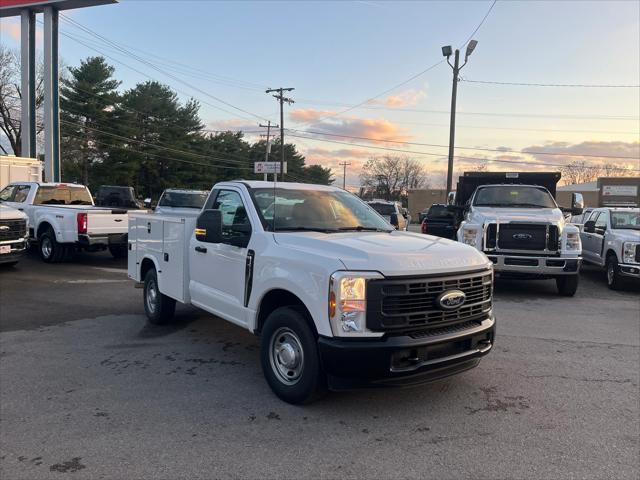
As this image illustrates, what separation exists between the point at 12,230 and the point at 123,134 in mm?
41949

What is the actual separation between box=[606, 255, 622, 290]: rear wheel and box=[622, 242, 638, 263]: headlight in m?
0.25

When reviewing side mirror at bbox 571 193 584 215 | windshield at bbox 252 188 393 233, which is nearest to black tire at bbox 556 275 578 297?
side mirror at bbox 571 193 584 215

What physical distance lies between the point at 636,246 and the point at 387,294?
28.2 feet

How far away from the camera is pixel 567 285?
31.9 ft

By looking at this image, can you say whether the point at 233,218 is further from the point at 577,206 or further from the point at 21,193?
the point at 21,193

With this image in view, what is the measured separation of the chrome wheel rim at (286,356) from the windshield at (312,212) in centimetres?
104

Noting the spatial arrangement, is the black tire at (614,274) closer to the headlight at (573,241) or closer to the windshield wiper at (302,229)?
the headlight at (573,241)

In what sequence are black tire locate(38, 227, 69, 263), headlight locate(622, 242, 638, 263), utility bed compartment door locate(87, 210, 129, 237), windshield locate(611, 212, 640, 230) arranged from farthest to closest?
black tire locate(38, 227, 69, 263) < utility bed compartment door locate(87, 210, 129, 237) < windshield locate(611, 212, 640, 230) < headlight locate(622, 242, 638, 263)

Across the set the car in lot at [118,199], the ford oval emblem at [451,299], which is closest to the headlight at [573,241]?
the ford oval emblem at [451,299]

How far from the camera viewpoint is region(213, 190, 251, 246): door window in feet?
16.2

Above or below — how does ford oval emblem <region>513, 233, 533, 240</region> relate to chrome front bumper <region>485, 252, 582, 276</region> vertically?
above

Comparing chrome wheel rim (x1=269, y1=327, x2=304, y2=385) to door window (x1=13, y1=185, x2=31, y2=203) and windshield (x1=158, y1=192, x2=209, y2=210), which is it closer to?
windshield (x1=158, y1=192, x2=209, y2=210)

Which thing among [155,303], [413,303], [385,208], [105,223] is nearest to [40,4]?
[105,223]

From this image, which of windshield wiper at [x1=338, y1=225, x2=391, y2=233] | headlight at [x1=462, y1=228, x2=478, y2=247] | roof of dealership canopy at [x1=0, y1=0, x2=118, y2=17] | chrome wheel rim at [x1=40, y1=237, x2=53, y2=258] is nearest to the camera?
windshield wiper at [x1=338, y1=225, x2=391, y2=233]
